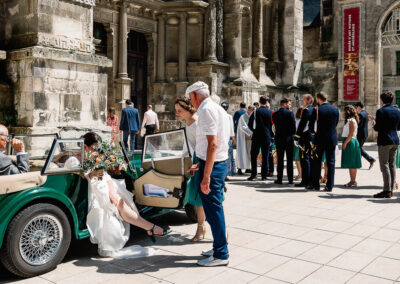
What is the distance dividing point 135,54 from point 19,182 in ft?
43.9

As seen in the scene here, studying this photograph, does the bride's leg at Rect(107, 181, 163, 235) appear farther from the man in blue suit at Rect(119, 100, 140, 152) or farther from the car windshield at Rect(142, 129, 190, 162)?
the man in blue suit at Rect(119, 100, 140, 152)

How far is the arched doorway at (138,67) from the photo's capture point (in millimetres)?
16625

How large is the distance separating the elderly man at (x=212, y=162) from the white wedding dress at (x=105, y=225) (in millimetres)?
808

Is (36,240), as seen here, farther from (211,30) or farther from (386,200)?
(211,30)

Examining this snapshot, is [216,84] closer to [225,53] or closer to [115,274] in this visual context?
[225,53]

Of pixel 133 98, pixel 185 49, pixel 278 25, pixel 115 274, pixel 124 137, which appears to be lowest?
pixel 115 274

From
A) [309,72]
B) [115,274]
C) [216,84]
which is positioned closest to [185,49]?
[216,84]

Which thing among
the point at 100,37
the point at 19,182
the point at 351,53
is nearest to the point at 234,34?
the point at 100,37

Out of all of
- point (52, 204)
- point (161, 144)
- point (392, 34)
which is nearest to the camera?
point (52, 204)

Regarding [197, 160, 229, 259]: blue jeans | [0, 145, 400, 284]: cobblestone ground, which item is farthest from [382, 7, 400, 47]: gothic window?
[197, 160, 229, 259]: blue jeans

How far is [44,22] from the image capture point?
8.49 metres

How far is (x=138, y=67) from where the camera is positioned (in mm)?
16875

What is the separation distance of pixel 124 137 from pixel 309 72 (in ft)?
53.7

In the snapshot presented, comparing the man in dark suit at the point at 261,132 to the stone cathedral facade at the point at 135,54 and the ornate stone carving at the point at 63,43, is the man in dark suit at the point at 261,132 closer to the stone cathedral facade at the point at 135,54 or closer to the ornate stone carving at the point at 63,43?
the stone cathedral facade at the point at 135,54
